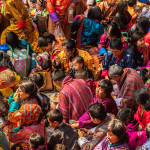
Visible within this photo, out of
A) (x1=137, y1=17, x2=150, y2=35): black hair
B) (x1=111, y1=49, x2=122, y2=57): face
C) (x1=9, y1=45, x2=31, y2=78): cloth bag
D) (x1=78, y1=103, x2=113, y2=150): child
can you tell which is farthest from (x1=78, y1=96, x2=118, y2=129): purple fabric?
(x1=137, y1=17, x2=150, y2=35): black hair

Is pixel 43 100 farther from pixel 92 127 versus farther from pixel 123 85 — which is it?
pixel 123 85

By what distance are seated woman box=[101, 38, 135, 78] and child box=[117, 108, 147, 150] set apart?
4.12 ft

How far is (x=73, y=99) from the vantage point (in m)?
3.17

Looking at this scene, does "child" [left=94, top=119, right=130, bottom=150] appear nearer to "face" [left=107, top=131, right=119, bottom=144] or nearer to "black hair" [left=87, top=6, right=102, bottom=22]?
"face" [left=107, top=131, right=119, bottom=144]

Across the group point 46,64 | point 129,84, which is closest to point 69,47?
point 46,64

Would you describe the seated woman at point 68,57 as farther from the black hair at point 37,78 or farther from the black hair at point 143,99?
the black hair at point 143,99

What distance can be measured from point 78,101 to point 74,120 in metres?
0.26

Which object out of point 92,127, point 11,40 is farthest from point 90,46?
point 92,127

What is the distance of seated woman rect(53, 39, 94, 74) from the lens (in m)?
3.93

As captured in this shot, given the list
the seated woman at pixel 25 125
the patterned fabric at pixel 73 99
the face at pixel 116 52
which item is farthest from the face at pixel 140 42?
the seated woman at pixel 25 125

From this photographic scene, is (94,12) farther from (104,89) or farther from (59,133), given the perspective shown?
(59,133)

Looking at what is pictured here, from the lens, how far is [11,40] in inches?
184

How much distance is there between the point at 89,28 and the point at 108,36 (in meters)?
0.75

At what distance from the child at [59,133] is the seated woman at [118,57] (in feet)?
5.46
